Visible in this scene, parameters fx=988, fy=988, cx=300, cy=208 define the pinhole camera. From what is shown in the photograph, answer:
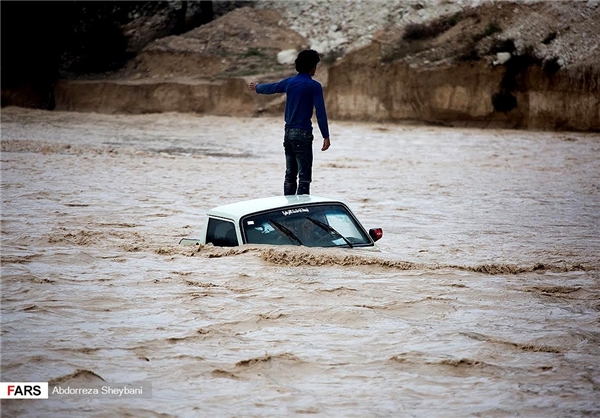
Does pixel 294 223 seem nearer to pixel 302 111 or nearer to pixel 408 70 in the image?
pixel 302 111

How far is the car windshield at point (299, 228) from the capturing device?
8.77 meters

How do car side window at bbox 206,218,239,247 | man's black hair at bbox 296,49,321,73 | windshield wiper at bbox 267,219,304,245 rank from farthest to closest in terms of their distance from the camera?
1. man's black hair at bbox 296,49,321,73
2. car side window at bbox 206,218,239,247
3. windshield wiper at bbox 267,219,304,245

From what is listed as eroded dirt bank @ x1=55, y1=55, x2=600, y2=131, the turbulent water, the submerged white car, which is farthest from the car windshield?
eroded dirt bank @ x1=55, y1=55, x2=600, y2=131

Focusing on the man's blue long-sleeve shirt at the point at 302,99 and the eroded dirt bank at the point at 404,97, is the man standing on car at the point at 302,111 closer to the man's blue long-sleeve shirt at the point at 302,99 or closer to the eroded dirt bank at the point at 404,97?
the man's blue long-sleeve shirt at the point at 302,99

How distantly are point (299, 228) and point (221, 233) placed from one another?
33.1 inches

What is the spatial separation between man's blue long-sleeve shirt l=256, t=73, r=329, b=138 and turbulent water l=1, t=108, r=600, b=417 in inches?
67.9

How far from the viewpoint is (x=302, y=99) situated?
11078 mm

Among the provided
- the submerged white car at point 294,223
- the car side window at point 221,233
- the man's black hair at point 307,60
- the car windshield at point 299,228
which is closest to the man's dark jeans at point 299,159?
the man's black hair at point 307,60

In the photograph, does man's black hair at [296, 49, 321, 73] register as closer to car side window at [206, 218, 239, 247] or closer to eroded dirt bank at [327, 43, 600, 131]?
car side window at [206, 218, 239, 247]

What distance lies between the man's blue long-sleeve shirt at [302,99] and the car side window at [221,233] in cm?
225

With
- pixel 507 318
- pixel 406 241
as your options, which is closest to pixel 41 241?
pixel 406 241

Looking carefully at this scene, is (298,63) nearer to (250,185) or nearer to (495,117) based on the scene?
(250,185)

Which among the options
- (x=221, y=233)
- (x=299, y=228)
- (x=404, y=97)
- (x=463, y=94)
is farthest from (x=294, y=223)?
(x=404, y=97)

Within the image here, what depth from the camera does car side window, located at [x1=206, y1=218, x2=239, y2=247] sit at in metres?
9.04
